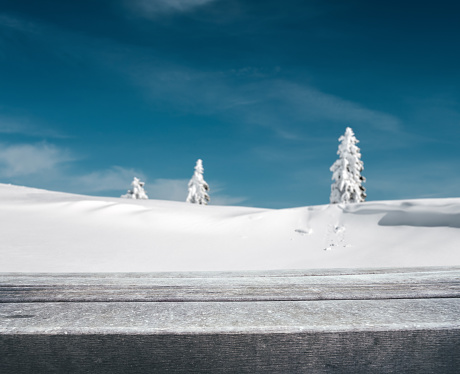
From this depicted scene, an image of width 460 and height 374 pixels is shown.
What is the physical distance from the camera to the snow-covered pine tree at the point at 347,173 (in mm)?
31422

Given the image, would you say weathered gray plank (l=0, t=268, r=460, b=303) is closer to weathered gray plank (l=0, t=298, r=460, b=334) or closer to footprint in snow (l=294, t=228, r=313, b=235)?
weathered gray plank (l=0, t=298, r=460, b=334)

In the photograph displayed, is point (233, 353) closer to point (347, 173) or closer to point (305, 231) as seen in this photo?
point (305, 231)

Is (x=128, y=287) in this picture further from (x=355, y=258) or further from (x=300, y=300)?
(x=355, y=258)

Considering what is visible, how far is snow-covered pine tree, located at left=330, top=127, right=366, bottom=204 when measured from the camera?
31.4m

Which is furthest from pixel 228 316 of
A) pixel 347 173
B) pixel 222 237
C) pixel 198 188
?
pixel 198 188

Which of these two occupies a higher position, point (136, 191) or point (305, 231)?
point (136, 191)

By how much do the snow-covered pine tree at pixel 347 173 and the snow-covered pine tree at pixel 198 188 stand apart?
15597 millimetres

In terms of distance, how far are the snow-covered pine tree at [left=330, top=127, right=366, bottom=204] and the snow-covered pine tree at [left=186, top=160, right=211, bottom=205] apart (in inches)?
614

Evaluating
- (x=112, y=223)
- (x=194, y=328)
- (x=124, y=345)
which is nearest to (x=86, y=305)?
(x=124, y=345)

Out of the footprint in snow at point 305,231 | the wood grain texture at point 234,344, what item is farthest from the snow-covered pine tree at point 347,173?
the wood grain texture at point 234,344

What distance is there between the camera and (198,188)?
1667 inches

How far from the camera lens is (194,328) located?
4.66 ft

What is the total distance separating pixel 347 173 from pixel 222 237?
21.9m

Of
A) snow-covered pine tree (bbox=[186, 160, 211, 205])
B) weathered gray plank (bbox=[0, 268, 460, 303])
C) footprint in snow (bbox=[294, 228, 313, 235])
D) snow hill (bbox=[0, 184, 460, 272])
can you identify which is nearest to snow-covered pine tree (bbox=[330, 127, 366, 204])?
snow-covered pine tree (bbox=[186, 160, 211, 205])
